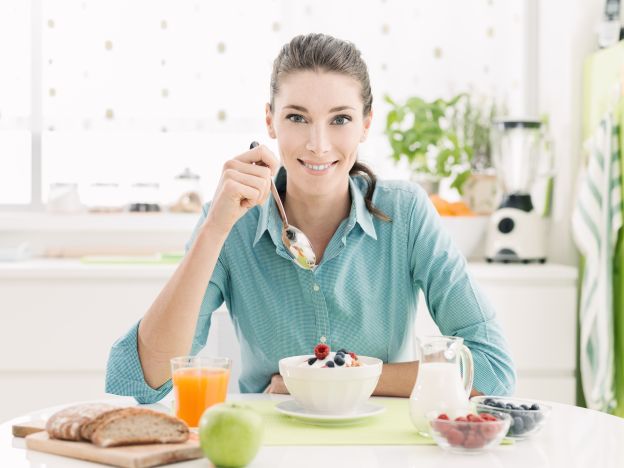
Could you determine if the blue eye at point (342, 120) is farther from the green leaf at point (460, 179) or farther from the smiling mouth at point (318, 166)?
the green leaf at point (460, 179)

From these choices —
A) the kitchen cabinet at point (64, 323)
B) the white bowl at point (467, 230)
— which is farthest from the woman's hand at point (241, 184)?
the white bowl at point (467, 230)

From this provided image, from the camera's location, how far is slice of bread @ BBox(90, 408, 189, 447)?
3.95ft

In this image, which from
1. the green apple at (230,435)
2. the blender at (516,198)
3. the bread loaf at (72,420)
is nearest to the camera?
the green apple at (230,435)

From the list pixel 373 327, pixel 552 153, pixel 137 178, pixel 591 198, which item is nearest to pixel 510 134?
pixel 552 153

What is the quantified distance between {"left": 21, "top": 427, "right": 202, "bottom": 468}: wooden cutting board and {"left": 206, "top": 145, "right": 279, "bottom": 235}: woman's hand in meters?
0.53

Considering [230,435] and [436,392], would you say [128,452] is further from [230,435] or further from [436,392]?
[436,392]

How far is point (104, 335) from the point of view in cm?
304

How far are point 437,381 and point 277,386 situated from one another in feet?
1.46

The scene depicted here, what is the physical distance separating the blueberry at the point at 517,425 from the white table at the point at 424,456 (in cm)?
2

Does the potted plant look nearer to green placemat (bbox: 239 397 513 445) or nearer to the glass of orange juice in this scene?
green placemat (bbox: 239 397 513 445)

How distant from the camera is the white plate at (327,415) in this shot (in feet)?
4.51

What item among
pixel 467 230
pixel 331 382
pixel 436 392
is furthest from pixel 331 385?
pixel 467 230

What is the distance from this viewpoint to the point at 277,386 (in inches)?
66.6

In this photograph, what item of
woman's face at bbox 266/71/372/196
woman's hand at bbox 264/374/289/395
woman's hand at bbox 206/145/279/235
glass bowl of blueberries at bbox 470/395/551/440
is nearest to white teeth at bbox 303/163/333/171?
woman's face at bbox 266/71/372/196
